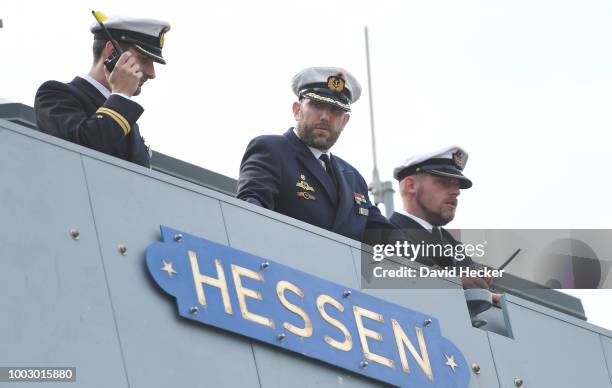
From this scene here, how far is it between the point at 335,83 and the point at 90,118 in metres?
1.84

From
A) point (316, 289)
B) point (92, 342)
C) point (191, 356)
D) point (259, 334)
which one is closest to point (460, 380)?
point (316, 289)

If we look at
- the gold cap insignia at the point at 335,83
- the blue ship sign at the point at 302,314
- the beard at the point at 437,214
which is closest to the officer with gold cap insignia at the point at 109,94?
the blue ship sign at the point at 302,314

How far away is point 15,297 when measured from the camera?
379 cm

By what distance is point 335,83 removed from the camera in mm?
6215

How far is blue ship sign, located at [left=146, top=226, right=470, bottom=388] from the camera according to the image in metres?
4.44

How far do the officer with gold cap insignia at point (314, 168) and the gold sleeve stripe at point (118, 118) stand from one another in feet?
2.80

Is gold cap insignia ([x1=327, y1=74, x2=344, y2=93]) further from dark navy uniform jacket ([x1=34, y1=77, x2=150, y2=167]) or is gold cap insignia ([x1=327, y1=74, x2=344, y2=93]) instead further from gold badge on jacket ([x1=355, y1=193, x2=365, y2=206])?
dark navy uniform jacket ([x1=34, y1=77, x2=150, y2=167])

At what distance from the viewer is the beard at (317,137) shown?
19.6ft

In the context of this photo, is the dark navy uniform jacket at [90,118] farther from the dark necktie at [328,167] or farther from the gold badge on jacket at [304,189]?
the dark necktie at [328,167]

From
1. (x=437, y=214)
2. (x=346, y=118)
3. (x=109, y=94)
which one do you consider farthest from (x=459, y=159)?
(x=109, y=94)

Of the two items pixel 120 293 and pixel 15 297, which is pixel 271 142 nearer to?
pixel 120 293

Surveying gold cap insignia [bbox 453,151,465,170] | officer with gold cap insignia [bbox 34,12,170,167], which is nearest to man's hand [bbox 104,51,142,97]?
officer with gold cap insignia [bbox 34,12,170,167]

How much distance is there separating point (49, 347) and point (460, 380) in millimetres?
2145

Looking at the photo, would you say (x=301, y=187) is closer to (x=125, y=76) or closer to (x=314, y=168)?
(x=314, y=168)
